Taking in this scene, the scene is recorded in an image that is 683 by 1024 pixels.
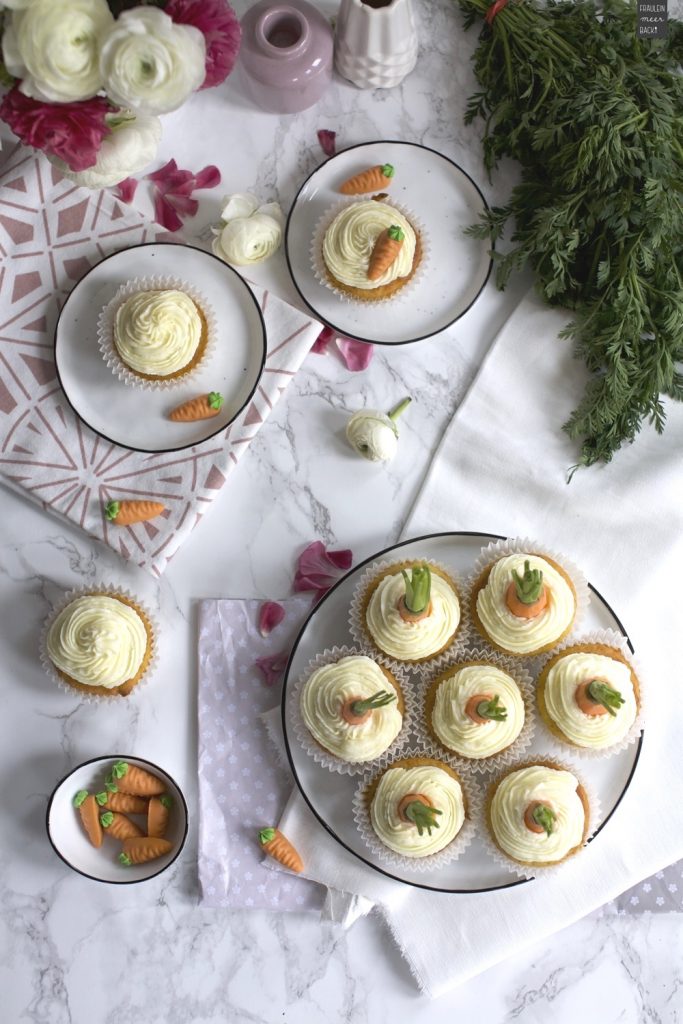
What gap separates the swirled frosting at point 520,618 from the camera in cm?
163

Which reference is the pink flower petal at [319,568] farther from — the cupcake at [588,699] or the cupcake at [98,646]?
the cupcake at [588,699]

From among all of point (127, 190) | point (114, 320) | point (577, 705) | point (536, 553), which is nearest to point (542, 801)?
point (577, 705)

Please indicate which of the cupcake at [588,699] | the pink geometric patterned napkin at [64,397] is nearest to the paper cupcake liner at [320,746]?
the cupcake at [588,699]

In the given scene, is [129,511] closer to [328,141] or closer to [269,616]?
[269,616]

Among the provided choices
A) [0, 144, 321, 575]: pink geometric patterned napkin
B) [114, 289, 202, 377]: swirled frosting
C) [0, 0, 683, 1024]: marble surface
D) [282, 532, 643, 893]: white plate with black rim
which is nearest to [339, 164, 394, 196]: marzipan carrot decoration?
[0, 0, 683, 1024]: marble surface

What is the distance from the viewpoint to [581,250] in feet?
5.76

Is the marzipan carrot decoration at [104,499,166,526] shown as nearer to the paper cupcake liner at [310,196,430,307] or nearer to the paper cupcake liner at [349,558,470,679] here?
the paper cupcake liner at [349,558,470,679]

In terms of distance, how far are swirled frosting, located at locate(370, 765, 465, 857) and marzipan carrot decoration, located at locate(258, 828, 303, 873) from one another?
19cm

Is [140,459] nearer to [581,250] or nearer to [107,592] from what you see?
[107,592]

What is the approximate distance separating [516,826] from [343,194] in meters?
1.22

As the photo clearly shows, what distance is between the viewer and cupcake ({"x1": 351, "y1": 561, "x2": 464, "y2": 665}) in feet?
5.27

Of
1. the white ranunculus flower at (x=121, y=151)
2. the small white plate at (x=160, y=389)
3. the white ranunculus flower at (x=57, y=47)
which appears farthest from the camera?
the small white plate at (x=160, y=389)

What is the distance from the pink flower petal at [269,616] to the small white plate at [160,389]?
0.34m

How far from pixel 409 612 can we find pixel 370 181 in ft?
2.76
